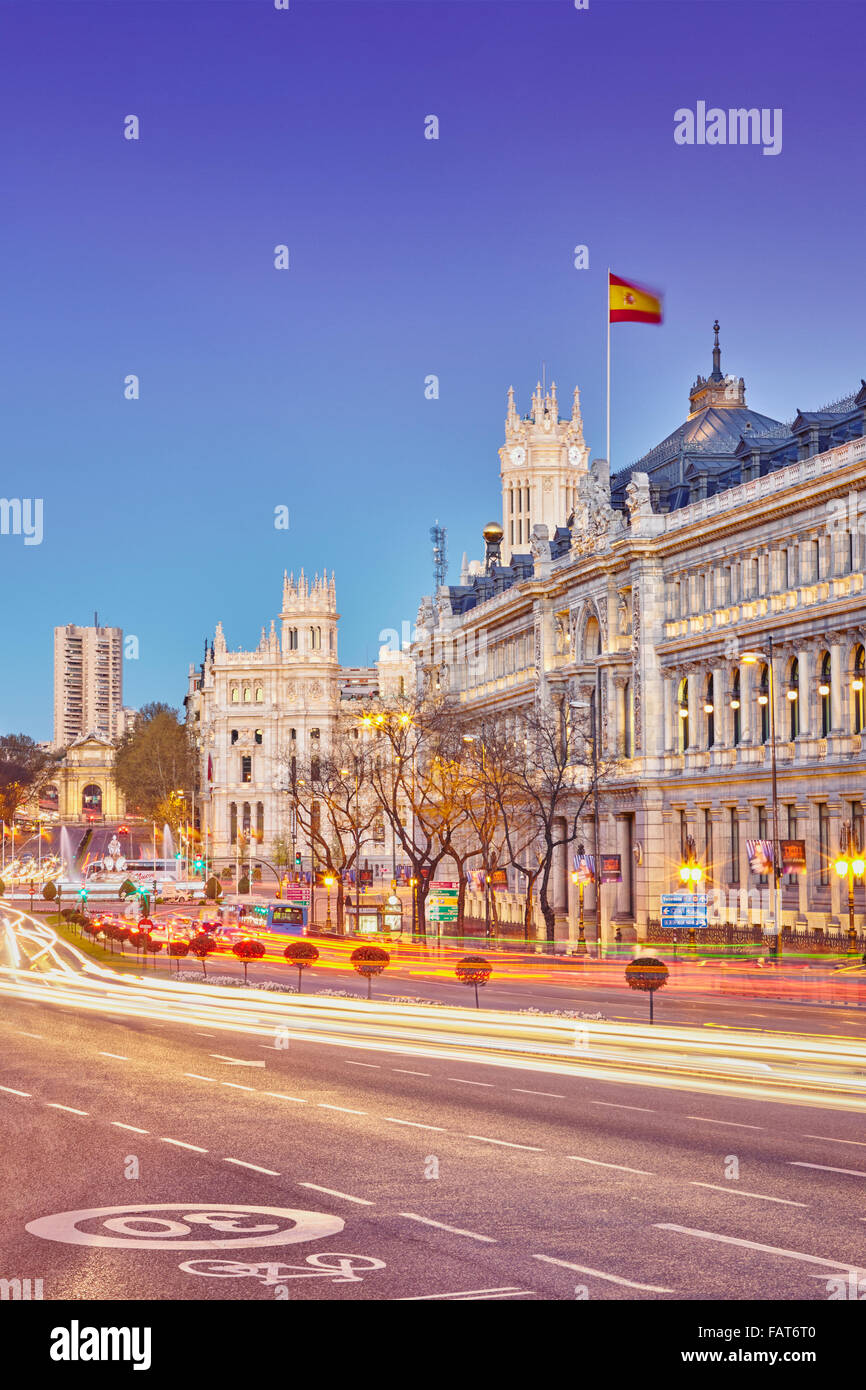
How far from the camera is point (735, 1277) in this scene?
45.3 feet

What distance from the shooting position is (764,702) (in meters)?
65.5

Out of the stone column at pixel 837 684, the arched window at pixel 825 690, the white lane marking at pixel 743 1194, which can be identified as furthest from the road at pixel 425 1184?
the arched window at pixel 825 690

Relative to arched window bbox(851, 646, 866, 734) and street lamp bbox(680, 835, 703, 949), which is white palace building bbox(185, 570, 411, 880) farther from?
arched window bbox(851, 646, 866, 734)

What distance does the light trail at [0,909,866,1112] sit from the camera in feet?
88.1

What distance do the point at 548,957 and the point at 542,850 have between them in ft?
89.7

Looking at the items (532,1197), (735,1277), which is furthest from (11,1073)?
(735,1277)

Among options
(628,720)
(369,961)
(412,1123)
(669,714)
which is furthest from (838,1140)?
(628,720)

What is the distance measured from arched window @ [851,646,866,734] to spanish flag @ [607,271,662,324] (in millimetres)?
16682

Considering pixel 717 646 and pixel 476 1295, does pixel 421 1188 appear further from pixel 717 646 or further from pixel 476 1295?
pixel 717 646

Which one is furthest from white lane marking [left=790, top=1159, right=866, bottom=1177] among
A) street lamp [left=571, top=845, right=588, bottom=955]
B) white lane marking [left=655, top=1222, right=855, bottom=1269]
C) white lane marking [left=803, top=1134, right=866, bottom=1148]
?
street lamp [left=571, top=845, right=588, bottom=955]

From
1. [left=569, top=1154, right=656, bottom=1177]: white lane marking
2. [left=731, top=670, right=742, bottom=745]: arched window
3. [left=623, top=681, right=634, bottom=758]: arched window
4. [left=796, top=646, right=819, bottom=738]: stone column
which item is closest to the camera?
[left=569, top=1154, right=656, bottom=1177]: white lane marking

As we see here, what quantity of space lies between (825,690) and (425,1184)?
44.8 metres

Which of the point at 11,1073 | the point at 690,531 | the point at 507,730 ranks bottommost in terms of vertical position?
the point at 11,1073
